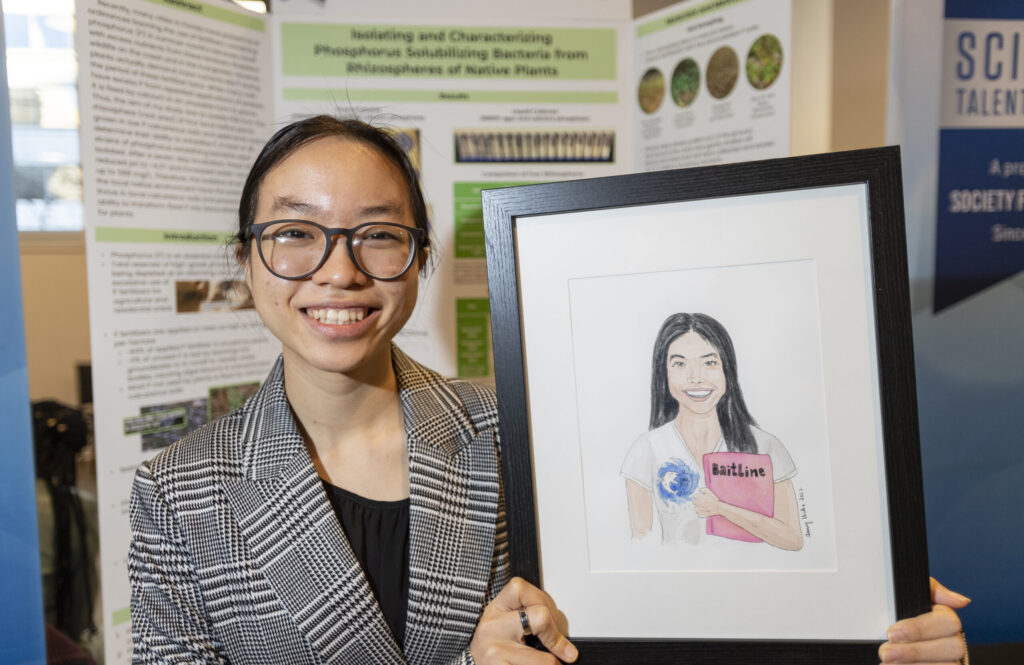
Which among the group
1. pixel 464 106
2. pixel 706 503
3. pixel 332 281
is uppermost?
pixel 464 106

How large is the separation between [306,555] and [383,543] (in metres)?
0.16

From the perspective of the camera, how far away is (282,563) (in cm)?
150

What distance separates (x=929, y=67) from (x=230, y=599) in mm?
2742

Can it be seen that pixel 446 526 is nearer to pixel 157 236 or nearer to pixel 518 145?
pixel 157 236

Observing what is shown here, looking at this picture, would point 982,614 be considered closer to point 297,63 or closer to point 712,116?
point 712,116

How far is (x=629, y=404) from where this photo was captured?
126 cm

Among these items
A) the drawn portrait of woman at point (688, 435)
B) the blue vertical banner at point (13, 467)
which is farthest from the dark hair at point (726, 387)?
the blue vertical banner at point (13, 467)

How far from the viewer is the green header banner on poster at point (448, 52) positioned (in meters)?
2.86

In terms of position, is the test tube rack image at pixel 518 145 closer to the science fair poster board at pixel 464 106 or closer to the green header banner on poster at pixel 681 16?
the science fair poster board at pixel 464 106

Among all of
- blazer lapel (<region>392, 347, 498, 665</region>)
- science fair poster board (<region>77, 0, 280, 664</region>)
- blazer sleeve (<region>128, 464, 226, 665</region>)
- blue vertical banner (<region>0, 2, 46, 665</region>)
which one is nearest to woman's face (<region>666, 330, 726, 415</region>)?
blazer lapel (<region>392, 347, 498, 665</region>)

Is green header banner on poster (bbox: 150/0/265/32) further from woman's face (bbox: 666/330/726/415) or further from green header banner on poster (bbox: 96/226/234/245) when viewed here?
woman's face (bbox: 666/330/726/415)

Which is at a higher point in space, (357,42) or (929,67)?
(357,42)

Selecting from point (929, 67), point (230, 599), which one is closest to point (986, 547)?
point (929, 67)
